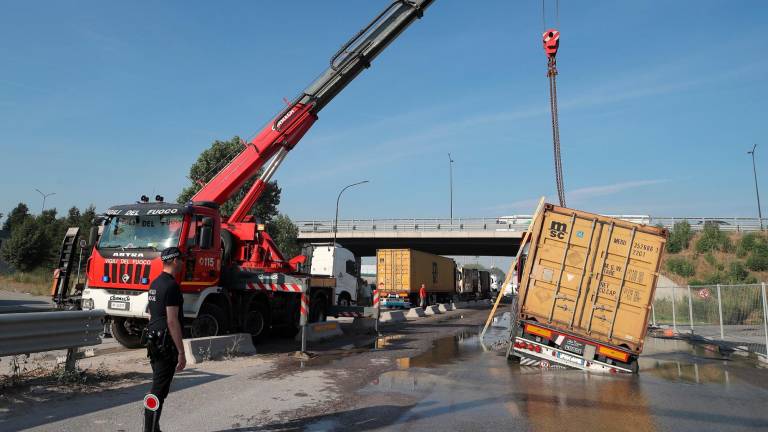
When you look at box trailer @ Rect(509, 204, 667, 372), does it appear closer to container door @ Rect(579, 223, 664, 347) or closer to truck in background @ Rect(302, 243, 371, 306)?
container door @ Rect(579, 223, 664, 347)

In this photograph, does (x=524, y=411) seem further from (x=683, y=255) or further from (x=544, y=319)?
(x=683, y=255)

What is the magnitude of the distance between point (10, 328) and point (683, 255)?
42.3 meters

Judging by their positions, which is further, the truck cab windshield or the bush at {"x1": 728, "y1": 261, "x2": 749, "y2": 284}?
the bush at {"x1": 728, "y1": 261, "x2": 749, "y2": 284}

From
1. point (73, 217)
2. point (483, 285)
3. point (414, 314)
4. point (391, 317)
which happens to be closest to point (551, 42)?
point (391, 317)

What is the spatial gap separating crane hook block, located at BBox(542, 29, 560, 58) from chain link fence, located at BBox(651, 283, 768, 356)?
7570 mm

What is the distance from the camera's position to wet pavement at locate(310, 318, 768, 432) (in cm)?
569

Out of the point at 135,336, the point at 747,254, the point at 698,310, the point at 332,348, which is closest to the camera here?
the point at 135,336

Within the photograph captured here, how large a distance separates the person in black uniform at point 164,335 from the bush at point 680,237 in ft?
138

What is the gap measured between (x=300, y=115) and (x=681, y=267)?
3292 cm

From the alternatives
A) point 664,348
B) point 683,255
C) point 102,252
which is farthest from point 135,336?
point 683,255

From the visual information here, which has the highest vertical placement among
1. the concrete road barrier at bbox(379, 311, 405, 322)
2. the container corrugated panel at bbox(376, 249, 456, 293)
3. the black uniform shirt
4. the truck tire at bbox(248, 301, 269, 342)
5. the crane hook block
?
the crane hook block

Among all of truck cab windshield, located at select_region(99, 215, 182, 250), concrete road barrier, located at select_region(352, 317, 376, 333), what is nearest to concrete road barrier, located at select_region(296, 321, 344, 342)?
concrete road barrier, located at select_region(352, 317, 376, 333)

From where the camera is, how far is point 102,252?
1013cm

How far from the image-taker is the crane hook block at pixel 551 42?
41.3ft
